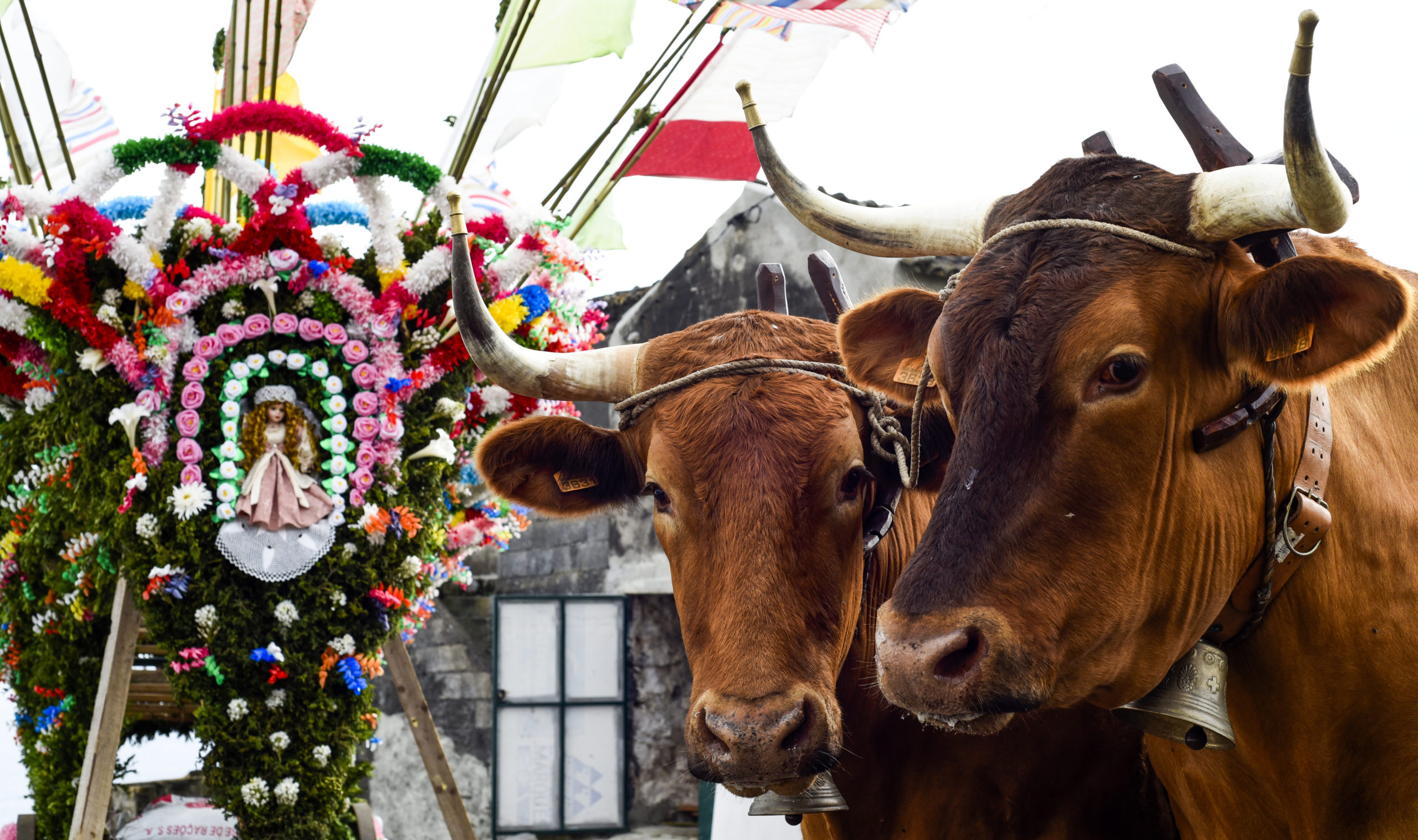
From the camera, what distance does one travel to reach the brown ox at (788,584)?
2041 mm

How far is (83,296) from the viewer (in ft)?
11.8

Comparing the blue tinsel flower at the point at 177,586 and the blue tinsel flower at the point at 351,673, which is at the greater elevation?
the blue tinsel flower at the point at 177,586

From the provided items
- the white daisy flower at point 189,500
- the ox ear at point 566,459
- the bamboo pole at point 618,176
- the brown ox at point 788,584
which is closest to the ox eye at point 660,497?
the brown ox at point 788,584

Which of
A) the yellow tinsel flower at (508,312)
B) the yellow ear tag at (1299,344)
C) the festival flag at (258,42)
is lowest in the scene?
the yellow ear tag at (1299,344)

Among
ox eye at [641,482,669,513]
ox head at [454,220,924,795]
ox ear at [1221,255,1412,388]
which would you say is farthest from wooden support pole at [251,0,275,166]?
ox ear at [1221,255,1412,388]

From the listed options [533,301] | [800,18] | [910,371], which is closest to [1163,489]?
[910,371]

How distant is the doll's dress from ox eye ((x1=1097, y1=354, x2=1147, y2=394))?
9.07 ft

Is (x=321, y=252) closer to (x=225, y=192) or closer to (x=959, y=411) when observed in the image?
(x=225, y=192)

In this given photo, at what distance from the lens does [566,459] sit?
273 cm

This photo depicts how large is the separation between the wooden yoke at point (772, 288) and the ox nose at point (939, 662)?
6.64 ft

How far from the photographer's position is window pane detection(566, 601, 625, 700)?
853 centimetres

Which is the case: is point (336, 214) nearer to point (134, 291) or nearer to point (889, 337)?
point (134, 291)

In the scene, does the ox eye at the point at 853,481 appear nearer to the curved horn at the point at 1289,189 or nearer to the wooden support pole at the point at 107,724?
the curved horn at the point at 1289,189

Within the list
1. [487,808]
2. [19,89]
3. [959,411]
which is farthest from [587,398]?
[487,808]
